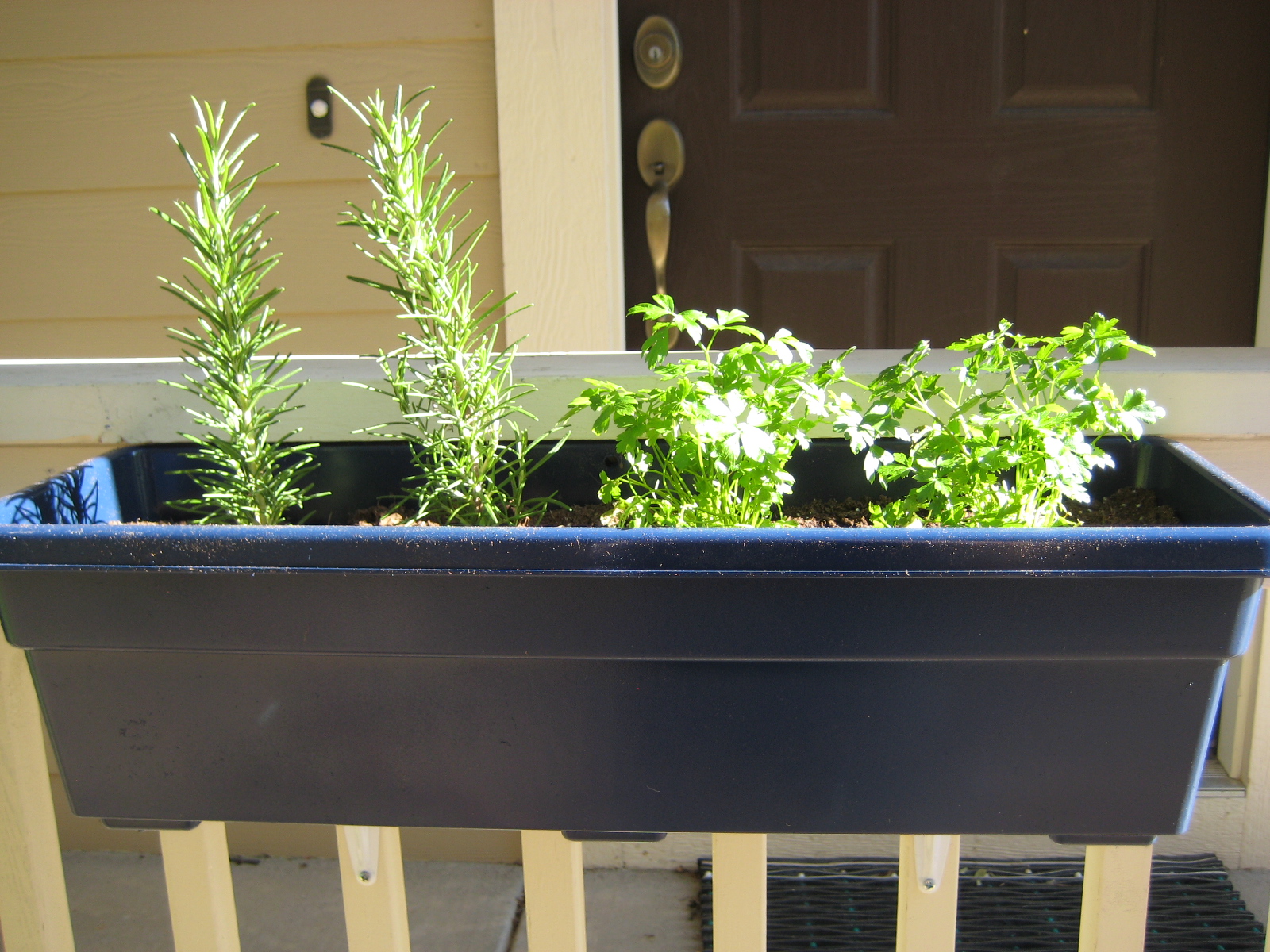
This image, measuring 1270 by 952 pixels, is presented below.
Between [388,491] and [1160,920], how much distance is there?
1.13 metres

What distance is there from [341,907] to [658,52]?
1606 millimetres

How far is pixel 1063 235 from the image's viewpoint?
1924 mm

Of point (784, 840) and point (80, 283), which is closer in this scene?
point (784, 840)

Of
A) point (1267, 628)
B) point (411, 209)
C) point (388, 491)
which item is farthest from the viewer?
point (1267, 628)

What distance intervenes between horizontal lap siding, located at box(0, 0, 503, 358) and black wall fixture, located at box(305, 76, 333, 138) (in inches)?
0.7

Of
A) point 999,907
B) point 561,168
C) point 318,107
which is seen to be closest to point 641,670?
point 999,907

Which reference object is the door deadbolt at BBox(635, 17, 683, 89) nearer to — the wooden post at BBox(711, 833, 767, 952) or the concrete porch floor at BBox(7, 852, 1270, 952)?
the concrete porch floor at BBox(7, 852, 1270, 952)

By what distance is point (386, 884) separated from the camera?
770 mm

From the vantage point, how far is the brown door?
6.07 ft

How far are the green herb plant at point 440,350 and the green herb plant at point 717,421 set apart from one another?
77 millimetres

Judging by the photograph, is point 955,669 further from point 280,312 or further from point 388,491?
point 280,312

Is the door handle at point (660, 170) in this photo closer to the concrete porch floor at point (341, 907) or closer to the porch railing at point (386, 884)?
the concrete porch floor at point (341, 907)

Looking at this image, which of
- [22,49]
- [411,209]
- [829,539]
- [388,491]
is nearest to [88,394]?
[388,491]

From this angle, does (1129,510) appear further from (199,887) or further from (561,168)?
(561,168)
